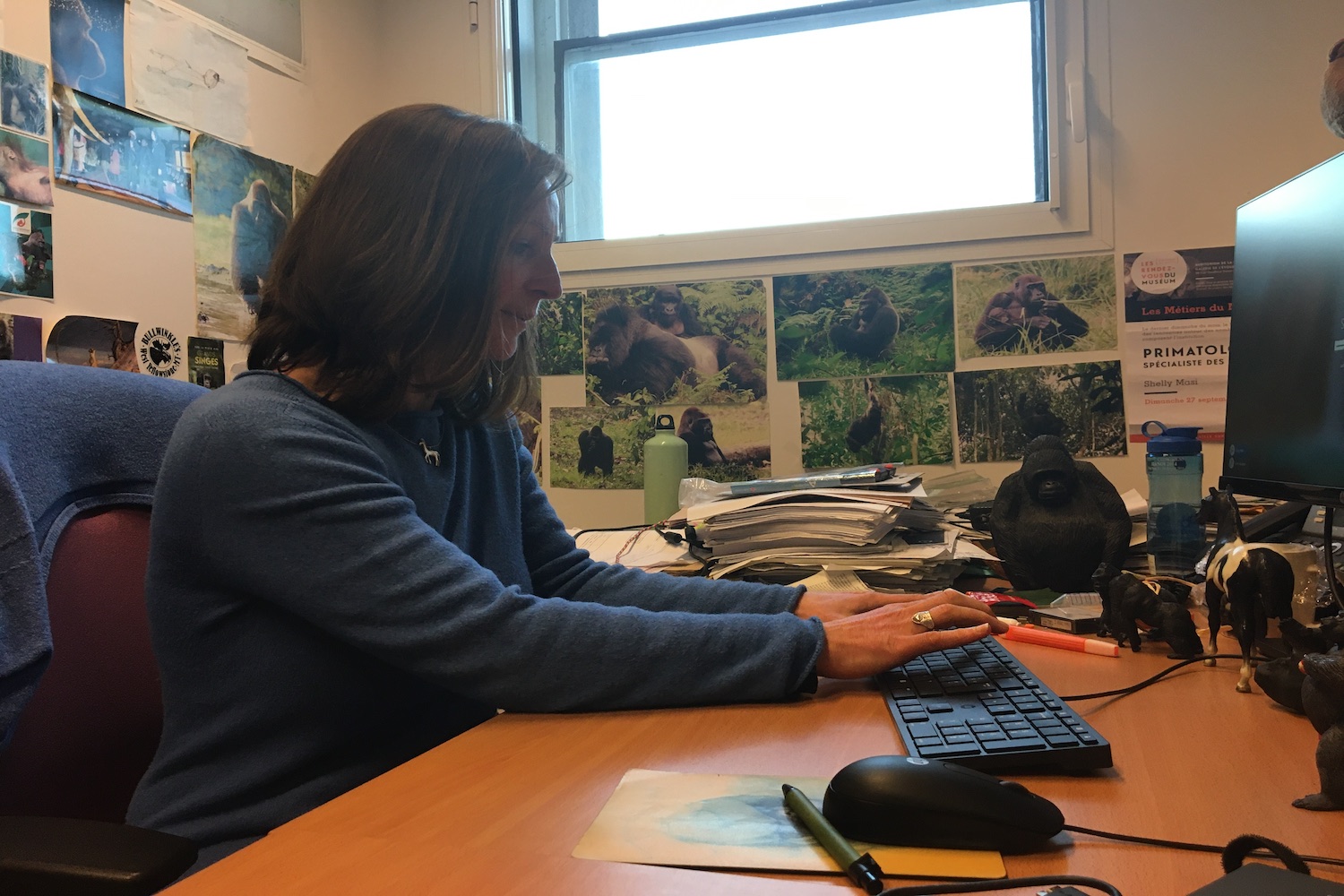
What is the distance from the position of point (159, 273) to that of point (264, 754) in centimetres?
106

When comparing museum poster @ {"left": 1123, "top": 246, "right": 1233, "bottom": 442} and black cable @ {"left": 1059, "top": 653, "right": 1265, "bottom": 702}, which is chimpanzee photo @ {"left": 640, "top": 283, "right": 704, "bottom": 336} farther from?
black cable @ {"left": 1059, "top": 653, "right": 1265, "bottom": 702}

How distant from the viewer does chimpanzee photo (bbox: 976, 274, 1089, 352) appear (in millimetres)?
1673

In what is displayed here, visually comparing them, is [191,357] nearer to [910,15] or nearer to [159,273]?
[159,273]

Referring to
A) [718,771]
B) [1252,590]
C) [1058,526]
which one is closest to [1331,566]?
[1252,590]

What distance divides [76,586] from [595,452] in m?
1.13

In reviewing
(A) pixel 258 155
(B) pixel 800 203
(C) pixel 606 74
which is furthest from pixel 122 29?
(B) pixel 800 203

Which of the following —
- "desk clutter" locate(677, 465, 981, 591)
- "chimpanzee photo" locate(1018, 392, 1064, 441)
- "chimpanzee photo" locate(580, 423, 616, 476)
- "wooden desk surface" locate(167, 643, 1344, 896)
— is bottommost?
"wooden desk surface" locate(167, 643, 1344, 896)

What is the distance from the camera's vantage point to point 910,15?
5.98ft

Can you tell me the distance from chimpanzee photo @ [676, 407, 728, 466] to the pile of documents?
0.54 metres

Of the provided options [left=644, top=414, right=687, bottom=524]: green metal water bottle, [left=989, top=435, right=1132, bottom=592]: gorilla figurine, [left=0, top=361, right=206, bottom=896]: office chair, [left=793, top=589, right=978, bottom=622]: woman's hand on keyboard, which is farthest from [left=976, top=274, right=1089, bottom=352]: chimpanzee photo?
[left=0, top=361, right=206, bottom=896]: office chair

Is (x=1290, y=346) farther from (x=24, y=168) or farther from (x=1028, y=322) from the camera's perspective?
(x=24, y=168)

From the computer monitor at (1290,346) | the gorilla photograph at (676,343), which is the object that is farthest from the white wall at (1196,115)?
the computer monitor at (1290,346)

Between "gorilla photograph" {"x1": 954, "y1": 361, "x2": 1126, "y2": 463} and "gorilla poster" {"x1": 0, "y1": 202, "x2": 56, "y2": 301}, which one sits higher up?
"gorilla poster" {"x1": 0, "y1": 202, "x2": 56, "y2": 301}

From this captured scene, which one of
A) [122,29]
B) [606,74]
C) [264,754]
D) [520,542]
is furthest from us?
[606,74]
